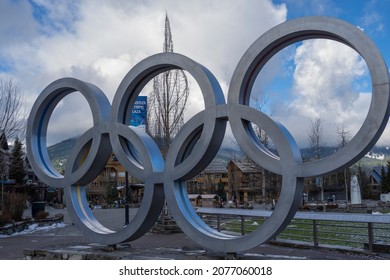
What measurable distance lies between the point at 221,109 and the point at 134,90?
2.80m

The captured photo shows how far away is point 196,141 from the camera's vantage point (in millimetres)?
10055

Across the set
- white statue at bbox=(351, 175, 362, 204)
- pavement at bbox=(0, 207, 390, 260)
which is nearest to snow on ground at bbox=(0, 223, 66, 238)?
pavement at bbox=(0, 207, 390, 260)

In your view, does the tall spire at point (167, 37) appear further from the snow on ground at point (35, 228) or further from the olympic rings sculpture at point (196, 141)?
the olympic rings sculpture at point (196, 141)

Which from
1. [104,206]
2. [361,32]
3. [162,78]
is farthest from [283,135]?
[104,206]

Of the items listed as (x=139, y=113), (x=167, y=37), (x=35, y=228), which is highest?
(x=167, y=37)

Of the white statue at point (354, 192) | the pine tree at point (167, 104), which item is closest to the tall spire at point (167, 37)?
the pine tree at point (167, 104)

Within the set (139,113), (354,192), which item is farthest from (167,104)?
(354,192)

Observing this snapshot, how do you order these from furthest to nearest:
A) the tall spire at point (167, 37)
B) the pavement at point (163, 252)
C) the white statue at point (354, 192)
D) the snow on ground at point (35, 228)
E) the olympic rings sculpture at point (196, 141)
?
1. the white statue at point (354, 192)
2. the tall spire at point (167, 37)
3. the snow on ground at point (35, 228)
4. the pavement at point (163, 252)
5. the olympic rings sculpture at point (196, 141)

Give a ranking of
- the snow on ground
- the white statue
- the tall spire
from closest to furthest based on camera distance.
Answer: the snow on ground, the tall spire, the white statue

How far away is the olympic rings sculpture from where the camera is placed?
7730 mm

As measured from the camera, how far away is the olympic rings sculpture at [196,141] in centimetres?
773

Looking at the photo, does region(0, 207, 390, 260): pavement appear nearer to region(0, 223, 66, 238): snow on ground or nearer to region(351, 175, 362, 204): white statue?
region(0, 223, 66, 238): snow on ground

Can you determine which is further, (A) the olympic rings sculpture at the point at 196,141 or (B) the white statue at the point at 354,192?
(B) the white statue at the point at 354,192

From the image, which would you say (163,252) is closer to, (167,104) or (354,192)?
(167,104)
